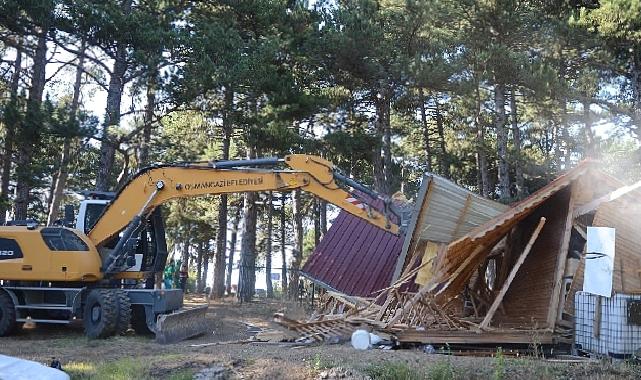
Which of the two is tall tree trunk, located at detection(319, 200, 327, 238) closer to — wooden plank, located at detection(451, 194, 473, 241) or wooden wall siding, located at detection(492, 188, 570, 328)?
wooden wall siding, located at detection(492, 188, 570, 328)

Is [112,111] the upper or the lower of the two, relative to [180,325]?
upper

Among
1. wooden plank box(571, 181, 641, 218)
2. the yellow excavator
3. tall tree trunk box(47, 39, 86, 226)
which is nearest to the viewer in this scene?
wooden plank box(571, 181, 641, 218)

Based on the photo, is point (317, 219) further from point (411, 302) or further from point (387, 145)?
point (411, 302)

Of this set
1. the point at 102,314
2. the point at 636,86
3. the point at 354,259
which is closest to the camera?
the point at 102,314

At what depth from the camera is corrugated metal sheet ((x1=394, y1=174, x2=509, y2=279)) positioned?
11797mm

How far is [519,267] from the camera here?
38.3ft

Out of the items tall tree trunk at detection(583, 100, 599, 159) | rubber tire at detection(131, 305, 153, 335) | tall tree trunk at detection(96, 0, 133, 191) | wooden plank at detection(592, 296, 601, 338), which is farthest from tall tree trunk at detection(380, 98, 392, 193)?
wooden plank at detection(592, 296, 601, 338)

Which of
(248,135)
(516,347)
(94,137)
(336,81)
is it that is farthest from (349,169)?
(516,347)

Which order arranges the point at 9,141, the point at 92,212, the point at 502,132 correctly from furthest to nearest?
1. the point at 502,132
2. the point at 9,141
3. the point at 92,212

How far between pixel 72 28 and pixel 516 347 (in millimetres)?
15866

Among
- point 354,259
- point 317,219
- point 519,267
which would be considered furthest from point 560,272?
point 317,219

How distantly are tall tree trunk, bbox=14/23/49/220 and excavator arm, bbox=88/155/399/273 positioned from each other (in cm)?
652

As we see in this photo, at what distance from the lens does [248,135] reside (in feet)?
79.4

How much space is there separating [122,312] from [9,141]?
10.3 metres
